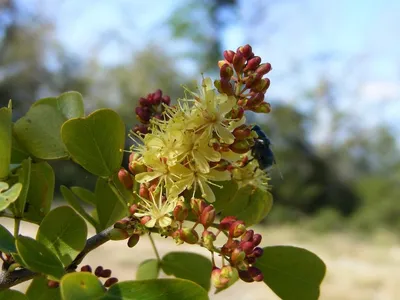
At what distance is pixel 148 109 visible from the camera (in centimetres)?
83

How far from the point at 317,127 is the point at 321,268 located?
1777 centimetres

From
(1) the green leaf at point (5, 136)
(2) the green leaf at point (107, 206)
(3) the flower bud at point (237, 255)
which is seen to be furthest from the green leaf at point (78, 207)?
(3) the flower bud at point (237, 255)

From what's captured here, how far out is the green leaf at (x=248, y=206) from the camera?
82cm

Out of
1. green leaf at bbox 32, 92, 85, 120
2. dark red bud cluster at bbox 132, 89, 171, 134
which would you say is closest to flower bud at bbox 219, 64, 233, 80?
dark red bud cluster at bbox 132, 89, 171, 134

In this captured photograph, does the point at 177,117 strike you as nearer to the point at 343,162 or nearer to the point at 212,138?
the point at 212,138

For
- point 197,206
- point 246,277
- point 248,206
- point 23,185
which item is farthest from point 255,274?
point 23,185

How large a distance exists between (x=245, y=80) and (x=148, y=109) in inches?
7.9

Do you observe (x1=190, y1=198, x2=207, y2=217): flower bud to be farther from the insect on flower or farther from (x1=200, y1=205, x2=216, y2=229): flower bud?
the insect on flower

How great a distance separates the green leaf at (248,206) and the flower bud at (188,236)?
0.57 feet

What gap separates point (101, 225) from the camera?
76 cm

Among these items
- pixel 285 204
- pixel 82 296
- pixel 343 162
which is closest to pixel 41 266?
pixel 82 296

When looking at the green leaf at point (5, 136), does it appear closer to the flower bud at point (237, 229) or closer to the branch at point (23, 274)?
the branch at point (23, 274)

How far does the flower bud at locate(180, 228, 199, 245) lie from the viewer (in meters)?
0.64

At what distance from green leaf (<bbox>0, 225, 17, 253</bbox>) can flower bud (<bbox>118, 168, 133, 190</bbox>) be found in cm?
16
